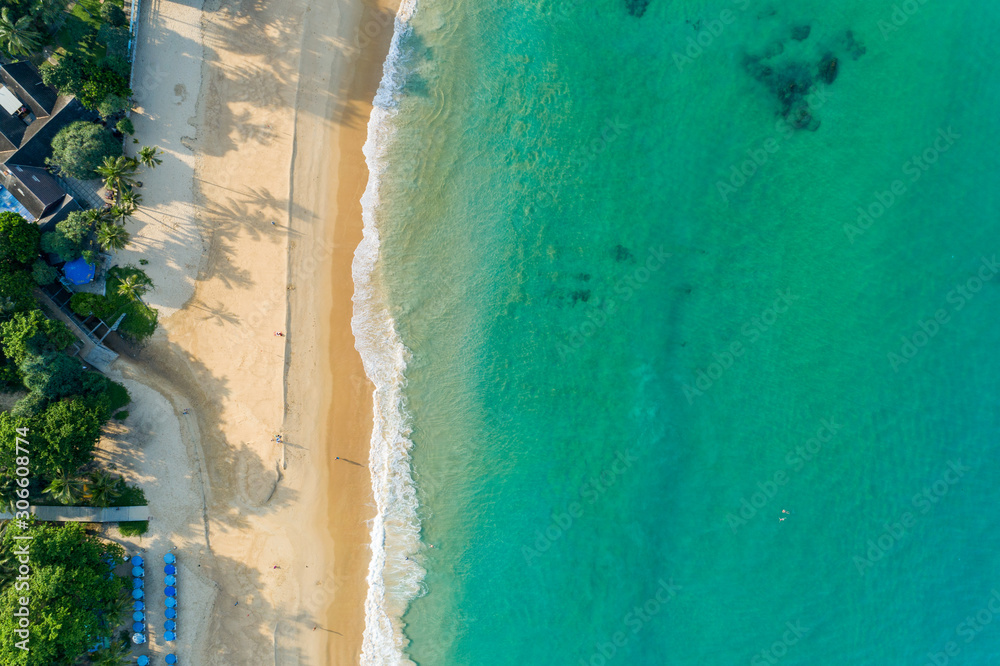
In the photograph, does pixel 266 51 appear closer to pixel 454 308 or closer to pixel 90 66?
pixel 90 66

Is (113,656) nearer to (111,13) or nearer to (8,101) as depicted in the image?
(8,101)

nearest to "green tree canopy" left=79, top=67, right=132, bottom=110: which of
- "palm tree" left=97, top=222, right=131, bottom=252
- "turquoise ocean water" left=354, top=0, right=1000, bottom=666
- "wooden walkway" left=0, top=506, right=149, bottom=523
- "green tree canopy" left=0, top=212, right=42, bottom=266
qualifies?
"palm tree" left=97, top=222, right=131, bottom=252

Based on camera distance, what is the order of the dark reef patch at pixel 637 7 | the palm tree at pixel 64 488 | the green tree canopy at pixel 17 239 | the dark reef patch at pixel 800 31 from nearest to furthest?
the green tree canopy at pixel 17 239 → the palm tree at pixel 64 488 → the dark reef patch at pixel 637 7 → the dark reef patch at pixel 800 31

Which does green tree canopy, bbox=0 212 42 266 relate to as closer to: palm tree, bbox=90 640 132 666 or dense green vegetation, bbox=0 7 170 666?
dense green vegetation, bbox=0 7 170 666

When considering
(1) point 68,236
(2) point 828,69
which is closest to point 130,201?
(1) point 68,236

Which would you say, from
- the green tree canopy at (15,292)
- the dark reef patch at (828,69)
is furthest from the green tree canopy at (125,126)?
the dark reef patch at (828,69)

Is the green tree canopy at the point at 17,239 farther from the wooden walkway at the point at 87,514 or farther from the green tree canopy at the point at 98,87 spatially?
the wooden walkway at the point at 87,514
